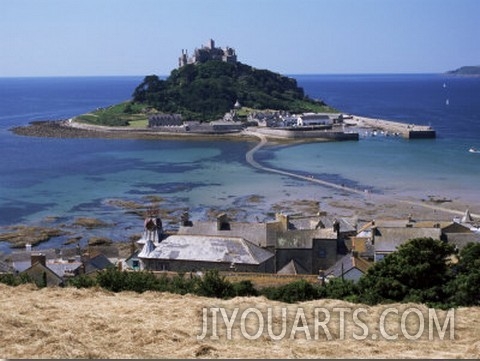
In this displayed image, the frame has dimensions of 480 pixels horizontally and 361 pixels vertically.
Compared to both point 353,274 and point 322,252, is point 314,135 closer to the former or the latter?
point 322,252

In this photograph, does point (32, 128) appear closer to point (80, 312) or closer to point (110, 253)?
point (110, 253)

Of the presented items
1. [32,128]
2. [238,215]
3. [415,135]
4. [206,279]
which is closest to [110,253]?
[238,215]

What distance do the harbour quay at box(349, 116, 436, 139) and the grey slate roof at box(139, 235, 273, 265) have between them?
54206 millimetres

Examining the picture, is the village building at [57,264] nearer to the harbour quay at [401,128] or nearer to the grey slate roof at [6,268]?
the grey slate roof at [6,268]

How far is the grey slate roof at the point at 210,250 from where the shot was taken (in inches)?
814

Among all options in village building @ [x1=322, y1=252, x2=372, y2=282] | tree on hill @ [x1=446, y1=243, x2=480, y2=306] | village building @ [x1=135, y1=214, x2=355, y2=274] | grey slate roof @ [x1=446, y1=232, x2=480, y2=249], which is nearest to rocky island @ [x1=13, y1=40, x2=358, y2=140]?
grey slate roof @ [x1=446, y1=232, x2=480, y2=249]

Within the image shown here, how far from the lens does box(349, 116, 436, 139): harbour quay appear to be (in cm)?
7238

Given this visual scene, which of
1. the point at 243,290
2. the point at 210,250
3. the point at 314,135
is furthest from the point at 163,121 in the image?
the point at 243,290

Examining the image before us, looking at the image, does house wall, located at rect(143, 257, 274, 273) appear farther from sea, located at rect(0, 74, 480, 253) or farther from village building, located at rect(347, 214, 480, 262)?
sea, located at rect(0, 74, 480, 253)

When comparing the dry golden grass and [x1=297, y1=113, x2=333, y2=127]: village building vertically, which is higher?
the dry golden grass

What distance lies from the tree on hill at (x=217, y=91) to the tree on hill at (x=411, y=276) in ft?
250

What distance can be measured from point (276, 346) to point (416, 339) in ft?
6.17

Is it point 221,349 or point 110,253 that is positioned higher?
point 221,349

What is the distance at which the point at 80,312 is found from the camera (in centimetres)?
927
